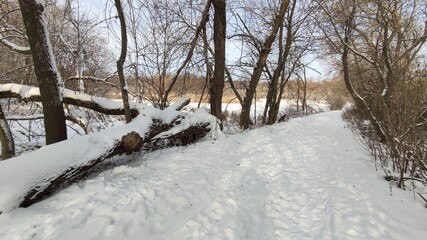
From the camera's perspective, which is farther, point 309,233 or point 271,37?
point 271,37

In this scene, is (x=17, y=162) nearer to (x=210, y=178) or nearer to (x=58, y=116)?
(x=58, y=116)

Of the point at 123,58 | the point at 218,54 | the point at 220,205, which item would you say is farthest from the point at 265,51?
the point at 220,205

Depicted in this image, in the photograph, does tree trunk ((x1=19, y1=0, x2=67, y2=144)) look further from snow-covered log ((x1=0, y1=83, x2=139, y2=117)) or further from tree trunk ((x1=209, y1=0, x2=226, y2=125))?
tree trunk ((x1=209, y1=0, x2=226, y2=125))

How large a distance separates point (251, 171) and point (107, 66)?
8099 millimetres

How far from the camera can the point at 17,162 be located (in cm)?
336

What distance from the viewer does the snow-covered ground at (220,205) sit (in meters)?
2.92

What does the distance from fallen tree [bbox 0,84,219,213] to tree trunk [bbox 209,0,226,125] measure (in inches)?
71.8

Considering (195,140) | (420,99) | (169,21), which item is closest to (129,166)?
(195,140)

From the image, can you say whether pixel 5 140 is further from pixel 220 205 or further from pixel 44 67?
pixel 220 205

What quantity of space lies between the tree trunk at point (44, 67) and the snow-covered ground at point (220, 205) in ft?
4.16

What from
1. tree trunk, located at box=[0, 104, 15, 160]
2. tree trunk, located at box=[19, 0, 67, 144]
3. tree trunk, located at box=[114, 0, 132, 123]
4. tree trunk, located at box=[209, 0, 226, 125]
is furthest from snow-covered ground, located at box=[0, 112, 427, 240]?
tree trunk, located at box=[209, 0, 226, 125]

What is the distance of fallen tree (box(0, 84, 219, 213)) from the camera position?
3146 mm

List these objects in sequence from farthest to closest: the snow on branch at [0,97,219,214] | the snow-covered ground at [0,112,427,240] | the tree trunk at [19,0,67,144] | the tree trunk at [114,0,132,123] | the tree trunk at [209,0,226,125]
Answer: the tree trunk at [209,0,226,125] → the tree trunk at [114,0,132,123] → the tree trunk at [19,0,67,144] → the snow on branch at [0,97,219,214] → the snow-covered ground at [0,112,427,240]

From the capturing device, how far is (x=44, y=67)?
4.57m
